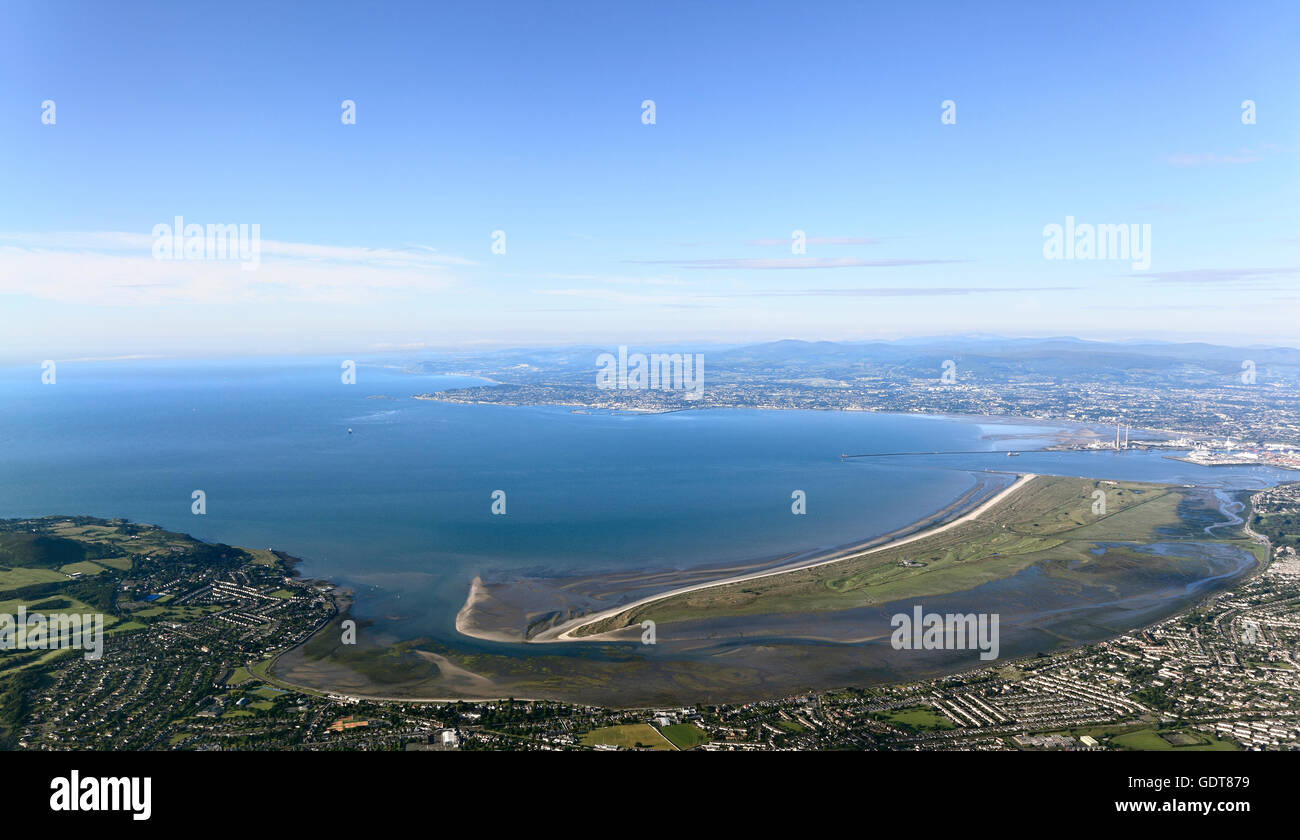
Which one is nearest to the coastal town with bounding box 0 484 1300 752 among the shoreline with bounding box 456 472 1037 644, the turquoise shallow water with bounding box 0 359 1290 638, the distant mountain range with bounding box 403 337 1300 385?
the shoreline with bounding box 456 472 1037 644

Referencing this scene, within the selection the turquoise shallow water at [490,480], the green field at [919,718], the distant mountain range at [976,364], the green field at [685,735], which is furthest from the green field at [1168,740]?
the distant mountain range at [976,364]

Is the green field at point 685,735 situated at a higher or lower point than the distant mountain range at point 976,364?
lower

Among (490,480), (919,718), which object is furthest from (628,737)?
(490,480)

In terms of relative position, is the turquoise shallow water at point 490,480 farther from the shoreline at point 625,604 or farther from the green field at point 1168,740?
the green field at point 1168,740

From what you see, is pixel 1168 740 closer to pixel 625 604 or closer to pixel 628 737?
pixel 628 737

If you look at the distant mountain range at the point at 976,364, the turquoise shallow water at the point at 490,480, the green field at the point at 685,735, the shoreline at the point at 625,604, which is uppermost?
the distant mountain range at the point at 976,364

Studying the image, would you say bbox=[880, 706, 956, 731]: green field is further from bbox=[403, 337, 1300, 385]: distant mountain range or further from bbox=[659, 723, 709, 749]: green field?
bbox=[403, 337, 1300, 385]: distant mountain range

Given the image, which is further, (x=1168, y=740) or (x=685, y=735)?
(x=685, y=735)
